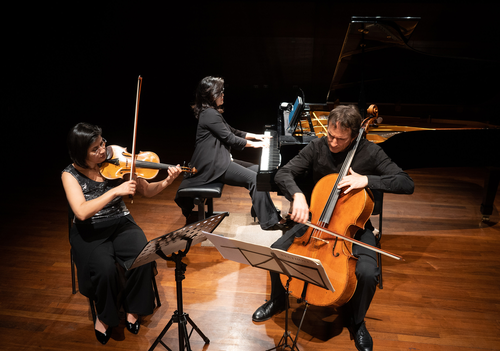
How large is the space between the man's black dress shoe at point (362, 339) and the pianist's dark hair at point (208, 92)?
2013 millimetres

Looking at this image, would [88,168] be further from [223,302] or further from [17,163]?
[17,163]

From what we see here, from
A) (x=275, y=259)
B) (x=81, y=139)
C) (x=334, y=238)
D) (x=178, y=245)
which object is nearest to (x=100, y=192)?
(x=81, y=139)

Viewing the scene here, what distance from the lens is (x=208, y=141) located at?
308 centimetres

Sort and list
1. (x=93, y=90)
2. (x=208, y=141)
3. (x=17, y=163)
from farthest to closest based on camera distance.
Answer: (x=93, y=90)
(x=17, y=163)
(x=208, y=141)

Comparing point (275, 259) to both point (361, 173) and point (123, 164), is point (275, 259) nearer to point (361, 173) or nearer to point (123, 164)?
point (361, 173)

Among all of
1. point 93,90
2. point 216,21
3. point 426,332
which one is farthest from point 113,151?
point 93,90

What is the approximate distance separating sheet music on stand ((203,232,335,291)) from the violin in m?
0.91

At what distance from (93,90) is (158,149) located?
2733 millimetres

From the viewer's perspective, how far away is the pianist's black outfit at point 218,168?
9.78ft

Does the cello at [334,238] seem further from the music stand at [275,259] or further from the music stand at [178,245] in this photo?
the music stand at [178,245]

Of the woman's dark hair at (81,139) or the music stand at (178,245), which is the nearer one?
the music stand at (178,245)

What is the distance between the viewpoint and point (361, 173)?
2.12m

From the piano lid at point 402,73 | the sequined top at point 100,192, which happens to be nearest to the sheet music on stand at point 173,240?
the sequined top at point 100,192

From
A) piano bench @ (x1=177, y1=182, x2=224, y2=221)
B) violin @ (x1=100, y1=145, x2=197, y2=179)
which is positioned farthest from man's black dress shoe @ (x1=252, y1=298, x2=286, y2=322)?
violin @ (x1=100, y1=145, x2=197, y2=179)
